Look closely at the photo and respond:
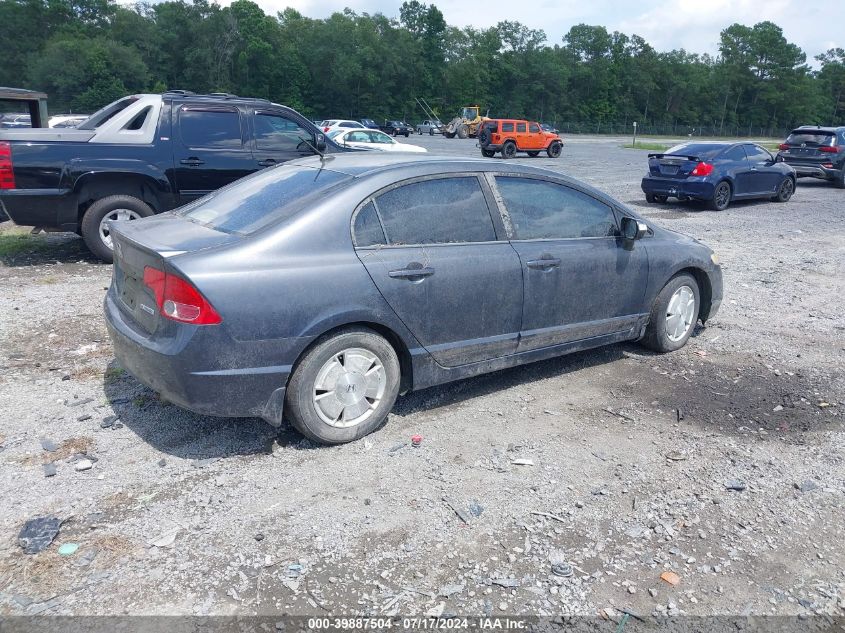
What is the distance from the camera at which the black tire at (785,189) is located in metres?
16.7

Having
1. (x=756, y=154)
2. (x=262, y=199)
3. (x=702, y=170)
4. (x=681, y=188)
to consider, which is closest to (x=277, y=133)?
(x=262, y=199)

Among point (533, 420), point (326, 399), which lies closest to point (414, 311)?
point (326, 399)

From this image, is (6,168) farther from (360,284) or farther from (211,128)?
(360,284)

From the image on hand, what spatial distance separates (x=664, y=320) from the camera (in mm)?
5801

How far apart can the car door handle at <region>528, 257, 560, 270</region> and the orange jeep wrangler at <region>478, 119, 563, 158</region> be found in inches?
1199

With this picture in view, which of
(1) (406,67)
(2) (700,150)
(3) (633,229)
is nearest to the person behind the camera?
(3) (633,229)

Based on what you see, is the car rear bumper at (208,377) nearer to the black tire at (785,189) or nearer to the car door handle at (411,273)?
the car door handle at (411,273)

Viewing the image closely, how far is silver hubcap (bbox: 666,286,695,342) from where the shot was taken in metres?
5.88

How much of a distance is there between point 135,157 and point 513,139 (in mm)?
28378

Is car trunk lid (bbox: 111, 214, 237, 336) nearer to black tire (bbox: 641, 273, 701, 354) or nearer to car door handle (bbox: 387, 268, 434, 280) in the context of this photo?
car door handle (bbox: 387, 268, 434, 280)

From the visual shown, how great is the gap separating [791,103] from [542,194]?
127689 mm

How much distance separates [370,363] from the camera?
4.19m

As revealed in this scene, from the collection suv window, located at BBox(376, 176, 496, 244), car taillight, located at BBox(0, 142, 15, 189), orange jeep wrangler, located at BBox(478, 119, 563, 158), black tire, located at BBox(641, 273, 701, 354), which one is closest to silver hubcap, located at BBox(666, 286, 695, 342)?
black tire, located at BBox(641, 273, 701, 354)

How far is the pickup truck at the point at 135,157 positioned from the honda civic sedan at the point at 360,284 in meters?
3.49
